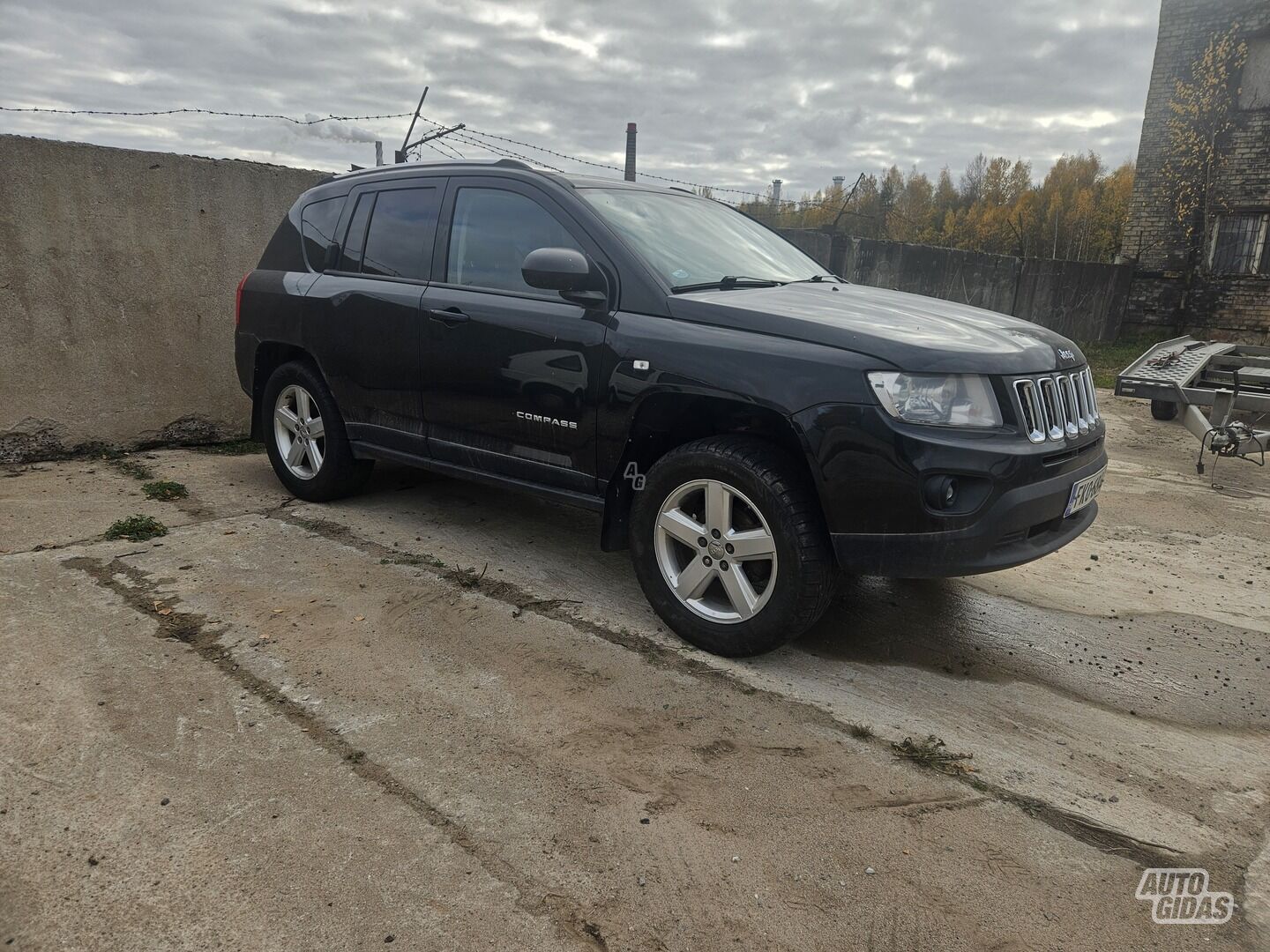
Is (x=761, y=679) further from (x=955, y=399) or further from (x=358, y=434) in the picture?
(x=358, y=434)

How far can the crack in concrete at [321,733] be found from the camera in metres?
2.06

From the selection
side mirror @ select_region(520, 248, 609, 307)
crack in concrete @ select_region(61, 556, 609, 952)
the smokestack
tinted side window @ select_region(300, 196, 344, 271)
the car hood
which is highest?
the smokestack

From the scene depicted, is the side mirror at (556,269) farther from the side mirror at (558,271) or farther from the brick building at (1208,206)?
the brick building at (1208,206)

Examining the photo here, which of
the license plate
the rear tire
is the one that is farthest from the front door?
the license plate

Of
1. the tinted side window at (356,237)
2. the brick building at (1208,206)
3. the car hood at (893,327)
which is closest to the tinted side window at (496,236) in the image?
the tinted side window at (356,237)

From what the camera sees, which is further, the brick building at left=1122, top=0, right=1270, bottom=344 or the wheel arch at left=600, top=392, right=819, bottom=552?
the brick building at left=1122, top=0, right=1270, bottom=344

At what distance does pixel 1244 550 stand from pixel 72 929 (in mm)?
5573

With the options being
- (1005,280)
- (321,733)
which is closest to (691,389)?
(321,733)

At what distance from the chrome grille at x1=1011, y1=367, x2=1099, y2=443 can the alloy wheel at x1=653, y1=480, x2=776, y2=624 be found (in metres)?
0.99

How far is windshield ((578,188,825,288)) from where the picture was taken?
3.68 meters

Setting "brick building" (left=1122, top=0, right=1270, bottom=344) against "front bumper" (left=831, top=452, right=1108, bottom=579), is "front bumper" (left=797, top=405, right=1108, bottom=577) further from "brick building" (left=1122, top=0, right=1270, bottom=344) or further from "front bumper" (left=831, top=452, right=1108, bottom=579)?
"brick building" (left=1122, top=0, right=1270, bottom=344)

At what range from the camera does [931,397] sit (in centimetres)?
293

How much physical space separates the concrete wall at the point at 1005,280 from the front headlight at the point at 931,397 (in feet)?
29.6

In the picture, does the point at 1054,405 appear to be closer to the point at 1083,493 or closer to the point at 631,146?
the point at 1083,493
